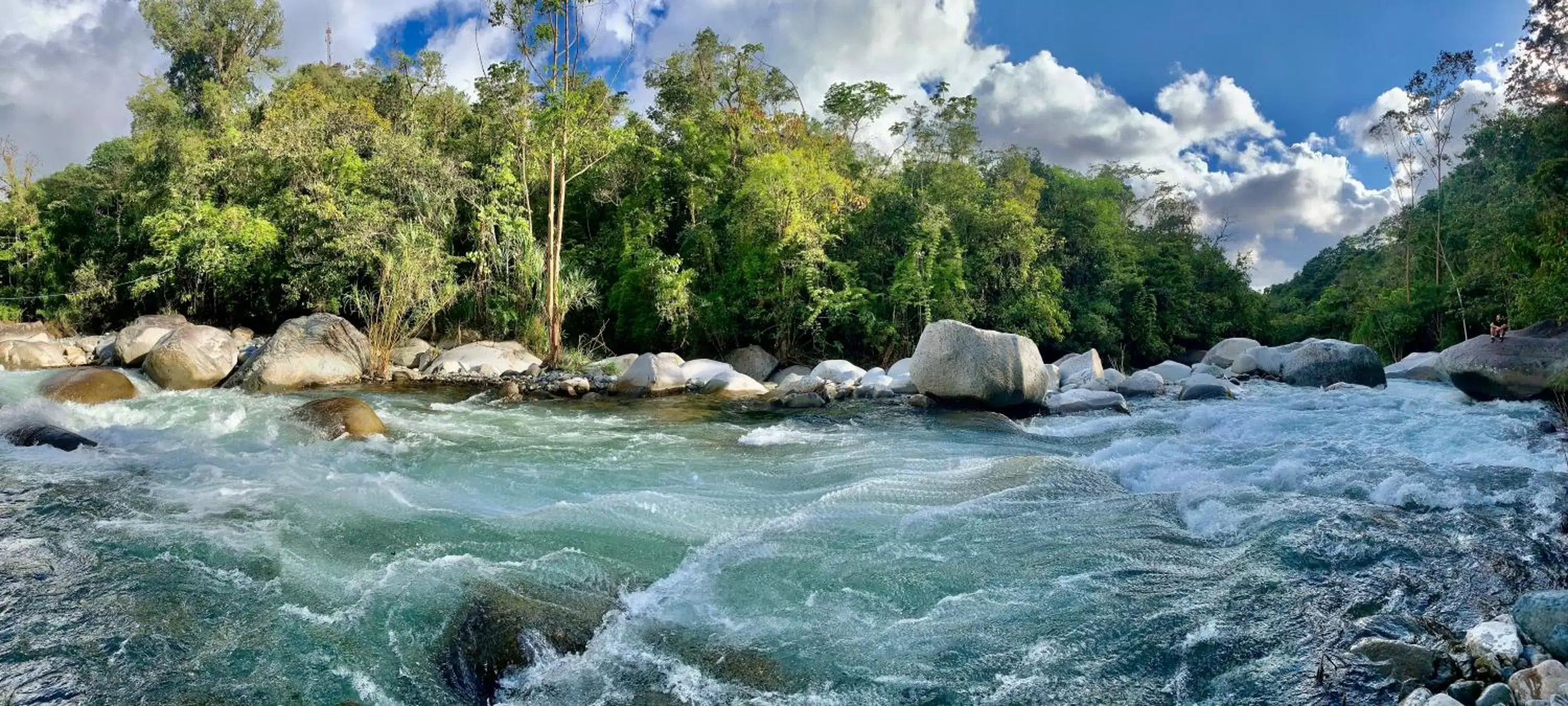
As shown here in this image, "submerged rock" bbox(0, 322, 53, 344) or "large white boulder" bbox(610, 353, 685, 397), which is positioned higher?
"submerged rock" bbox(0, 322, 53, 344)

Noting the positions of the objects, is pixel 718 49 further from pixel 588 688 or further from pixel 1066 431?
pixel 588 688

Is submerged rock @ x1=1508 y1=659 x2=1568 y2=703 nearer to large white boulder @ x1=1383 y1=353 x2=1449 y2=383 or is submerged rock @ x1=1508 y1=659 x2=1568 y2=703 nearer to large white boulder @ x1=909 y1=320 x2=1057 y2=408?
large white boulder @ x1=909 y1=320 x2=1057 y2=408

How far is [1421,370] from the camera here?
607 inches

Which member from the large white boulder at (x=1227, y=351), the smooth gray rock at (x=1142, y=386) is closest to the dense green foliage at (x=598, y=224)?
the large white boulder at (x=1227, y=351)

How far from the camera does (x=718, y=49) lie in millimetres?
20484

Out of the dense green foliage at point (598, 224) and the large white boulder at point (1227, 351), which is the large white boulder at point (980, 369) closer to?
the dense green foliage at point (598, 224)

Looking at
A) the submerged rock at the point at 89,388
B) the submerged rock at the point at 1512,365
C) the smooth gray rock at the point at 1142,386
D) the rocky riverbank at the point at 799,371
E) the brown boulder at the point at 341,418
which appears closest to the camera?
the brown boulder at the point at 341,418

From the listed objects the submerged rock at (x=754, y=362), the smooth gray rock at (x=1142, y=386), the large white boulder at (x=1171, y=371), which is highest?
the submerged rock at (x=754, y=362)

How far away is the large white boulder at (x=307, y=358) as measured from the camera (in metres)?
12.6

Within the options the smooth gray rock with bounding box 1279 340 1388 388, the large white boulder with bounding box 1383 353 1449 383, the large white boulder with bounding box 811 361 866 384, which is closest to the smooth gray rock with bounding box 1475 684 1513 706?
the large white boulder with bounding box 811 361 866 384

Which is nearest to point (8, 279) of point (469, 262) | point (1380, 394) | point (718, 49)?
point (469, 262)

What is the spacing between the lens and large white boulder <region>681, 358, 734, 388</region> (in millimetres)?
14906

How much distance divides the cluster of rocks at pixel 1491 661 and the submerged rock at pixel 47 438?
9.97 meters

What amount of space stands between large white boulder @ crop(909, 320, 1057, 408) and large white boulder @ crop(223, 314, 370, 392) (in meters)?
9.89
